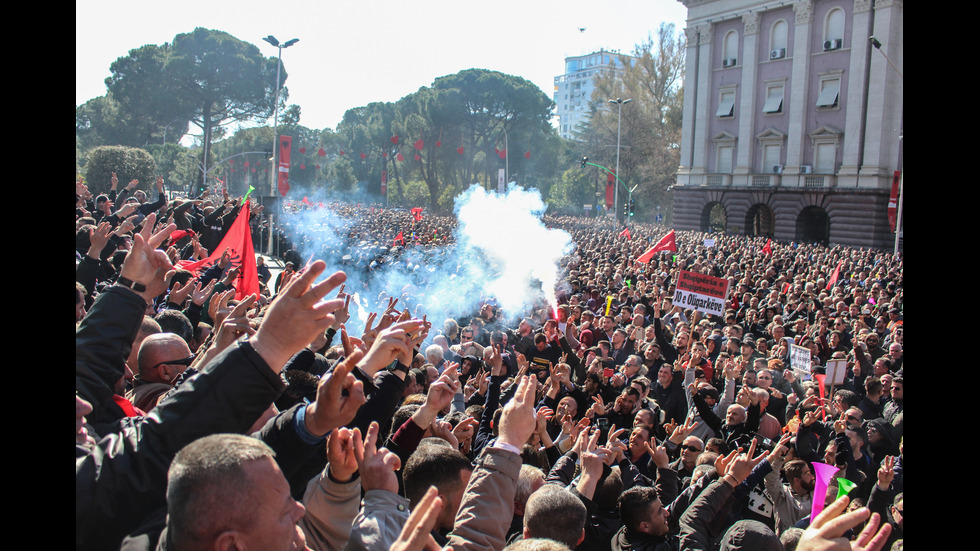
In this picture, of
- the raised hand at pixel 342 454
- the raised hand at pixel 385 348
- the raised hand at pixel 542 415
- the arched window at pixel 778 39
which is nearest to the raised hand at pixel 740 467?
the raised hand at pixel 542 415

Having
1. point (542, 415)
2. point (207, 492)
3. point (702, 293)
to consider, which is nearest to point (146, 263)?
point (207, 492)

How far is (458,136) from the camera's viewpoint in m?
64.3

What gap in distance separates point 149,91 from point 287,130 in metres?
18.7

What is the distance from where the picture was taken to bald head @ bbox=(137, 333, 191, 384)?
3.41 metres

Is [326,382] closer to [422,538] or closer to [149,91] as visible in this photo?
[422,538]

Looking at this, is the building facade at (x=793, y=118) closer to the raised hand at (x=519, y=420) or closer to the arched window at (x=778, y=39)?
the arched window at (x=778, y=39)

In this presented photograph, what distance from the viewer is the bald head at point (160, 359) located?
3.41 m

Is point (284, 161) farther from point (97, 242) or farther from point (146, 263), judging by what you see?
point (146, 263)

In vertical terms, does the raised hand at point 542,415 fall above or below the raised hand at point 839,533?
below

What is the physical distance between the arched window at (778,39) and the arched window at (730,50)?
2.11m

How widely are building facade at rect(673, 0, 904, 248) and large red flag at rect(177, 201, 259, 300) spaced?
3414 cm

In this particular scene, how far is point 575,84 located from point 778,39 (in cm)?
11329

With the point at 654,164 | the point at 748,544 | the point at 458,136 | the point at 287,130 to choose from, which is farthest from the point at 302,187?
the point at 748,544

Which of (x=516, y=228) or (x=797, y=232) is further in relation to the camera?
(x=797, y=232)
